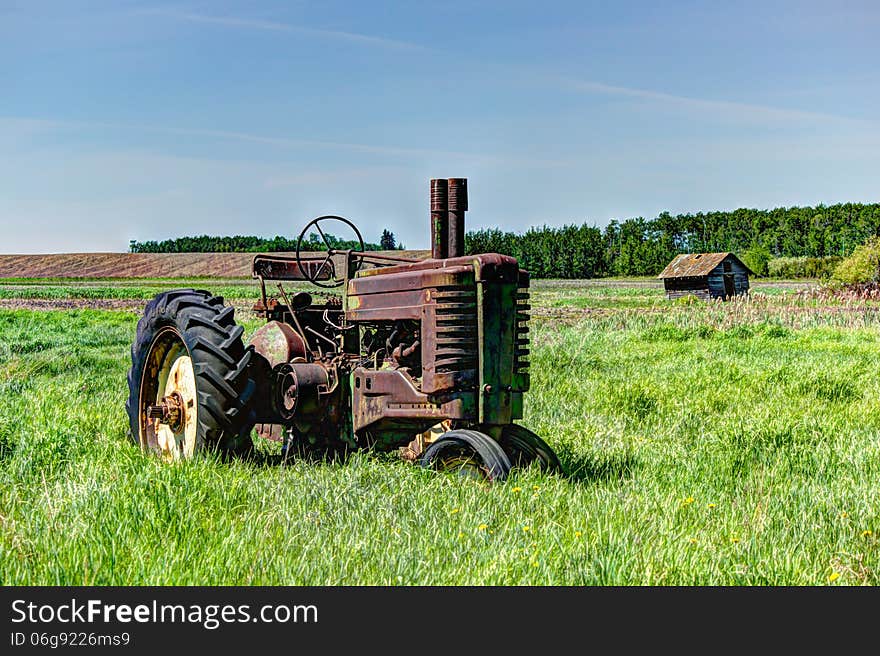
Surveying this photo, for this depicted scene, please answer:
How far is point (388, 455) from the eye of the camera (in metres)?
6.04

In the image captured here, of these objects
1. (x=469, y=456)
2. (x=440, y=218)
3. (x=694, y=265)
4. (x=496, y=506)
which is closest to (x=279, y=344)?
(x=440, y=218)

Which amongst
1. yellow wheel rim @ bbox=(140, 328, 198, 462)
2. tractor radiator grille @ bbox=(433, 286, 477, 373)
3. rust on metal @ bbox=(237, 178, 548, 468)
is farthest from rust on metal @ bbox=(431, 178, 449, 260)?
yellow wheel rim @ bbox=(140, 328, 198, 462)

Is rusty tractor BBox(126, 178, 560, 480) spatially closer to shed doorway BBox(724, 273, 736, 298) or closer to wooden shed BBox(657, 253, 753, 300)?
wooden shed BBox(657, 253, 753, 300)

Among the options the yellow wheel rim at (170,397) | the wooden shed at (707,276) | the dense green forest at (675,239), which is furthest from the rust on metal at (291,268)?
the dense green forest at (675,239)

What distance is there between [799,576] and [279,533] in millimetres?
2355

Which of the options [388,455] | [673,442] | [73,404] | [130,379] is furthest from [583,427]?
[73,404]

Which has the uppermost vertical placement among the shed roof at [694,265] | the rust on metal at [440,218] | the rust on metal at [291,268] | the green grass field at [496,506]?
the shed roof at [694,265]

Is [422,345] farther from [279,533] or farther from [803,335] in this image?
[803,335]

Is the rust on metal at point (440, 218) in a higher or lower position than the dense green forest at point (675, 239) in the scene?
lower

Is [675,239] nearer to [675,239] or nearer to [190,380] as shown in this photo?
[675,239]

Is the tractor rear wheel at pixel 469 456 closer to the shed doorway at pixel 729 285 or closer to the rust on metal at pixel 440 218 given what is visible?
the rust on metal at pixel 440 218

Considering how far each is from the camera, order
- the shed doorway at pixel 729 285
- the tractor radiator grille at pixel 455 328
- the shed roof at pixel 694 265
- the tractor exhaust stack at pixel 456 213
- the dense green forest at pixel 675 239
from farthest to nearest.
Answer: the dense green forest at pixel 675 239 < the shed doorway at pixel 729 285 < the shed roof at pixel 694 265 < the tractor exhaust stack at pixel 456 213 < the tractor radiator grille at pixel 455 328

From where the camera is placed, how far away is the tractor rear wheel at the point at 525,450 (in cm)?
539

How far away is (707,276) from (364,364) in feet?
135
